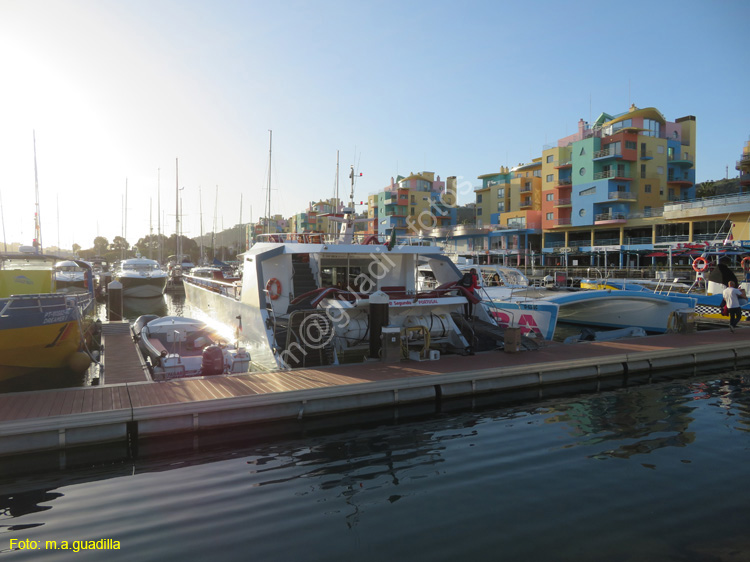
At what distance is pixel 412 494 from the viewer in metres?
6.04

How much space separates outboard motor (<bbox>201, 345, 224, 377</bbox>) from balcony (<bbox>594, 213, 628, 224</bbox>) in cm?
5146

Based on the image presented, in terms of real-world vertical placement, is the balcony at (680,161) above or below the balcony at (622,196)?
above

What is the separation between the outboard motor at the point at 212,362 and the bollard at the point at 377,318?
3.36m

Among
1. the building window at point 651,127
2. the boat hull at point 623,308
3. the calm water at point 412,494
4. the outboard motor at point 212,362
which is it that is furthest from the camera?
the building window at point 651,127

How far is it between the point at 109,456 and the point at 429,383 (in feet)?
18.3

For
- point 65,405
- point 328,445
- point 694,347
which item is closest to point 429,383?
point 328,445

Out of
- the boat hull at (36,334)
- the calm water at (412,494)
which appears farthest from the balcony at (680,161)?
the boat hull at (36,334)

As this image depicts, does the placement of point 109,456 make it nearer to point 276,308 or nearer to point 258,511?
point 258,511

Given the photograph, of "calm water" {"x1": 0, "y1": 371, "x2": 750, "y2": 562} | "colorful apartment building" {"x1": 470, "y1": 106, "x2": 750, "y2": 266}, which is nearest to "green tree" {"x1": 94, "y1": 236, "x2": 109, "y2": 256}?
"colorful apartment building" {"x1": 470, "y1": 106, "x2": 750, "y2": 266}

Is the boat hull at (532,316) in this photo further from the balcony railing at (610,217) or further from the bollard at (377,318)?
the balcony railing at (610,217)

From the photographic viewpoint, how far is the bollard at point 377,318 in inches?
426

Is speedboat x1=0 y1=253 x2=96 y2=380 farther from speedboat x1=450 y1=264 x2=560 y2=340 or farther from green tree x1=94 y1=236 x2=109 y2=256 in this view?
green tree x1=94 y1=236 x2=109 y2=256

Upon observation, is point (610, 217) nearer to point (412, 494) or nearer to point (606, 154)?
point (606, 154)

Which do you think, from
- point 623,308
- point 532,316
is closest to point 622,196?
point 623,308
